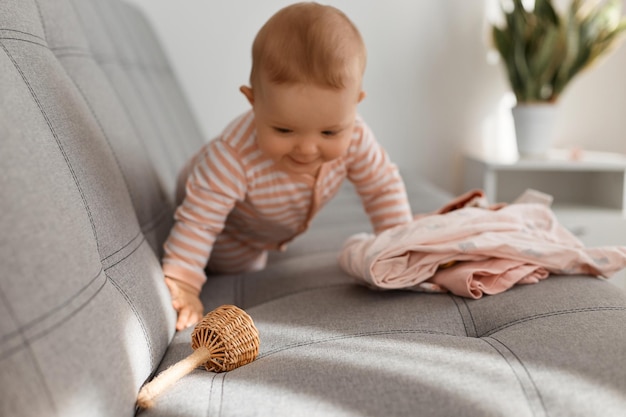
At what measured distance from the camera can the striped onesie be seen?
1161 millimetres

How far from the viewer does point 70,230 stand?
2.31 ft

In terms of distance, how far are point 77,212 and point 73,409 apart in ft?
0.81

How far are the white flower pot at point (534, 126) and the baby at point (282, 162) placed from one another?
1.31 metres

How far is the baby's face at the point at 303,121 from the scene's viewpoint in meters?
1.00

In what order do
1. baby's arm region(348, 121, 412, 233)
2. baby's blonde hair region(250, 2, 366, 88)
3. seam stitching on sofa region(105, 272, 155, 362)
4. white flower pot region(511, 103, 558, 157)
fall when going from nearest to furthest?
1. seam stitching on sofa region(105, 272, 155, 362)
2. baby's blonde hair region(250, 2, 366, 88)
3. baby's arm region(348, 121, 412, 233)
4. white flower pot region(511, 103, 558, 157)

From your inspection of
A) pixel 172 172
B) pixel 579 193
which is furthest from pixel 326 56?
pixel 579 193

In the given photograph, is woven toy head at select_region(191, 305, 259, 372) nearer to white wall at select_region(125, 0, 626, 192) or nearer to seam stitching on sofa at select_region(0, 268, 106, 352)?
seam stitching on sofa at select_region(0, 268, 106, 352)

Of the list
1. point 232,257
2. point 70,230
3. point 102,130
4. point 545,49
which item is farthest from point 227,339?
point 545,49

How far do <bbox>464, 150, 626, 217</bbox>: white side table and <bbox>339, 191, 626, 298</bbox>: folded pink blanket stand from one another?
1338 mm

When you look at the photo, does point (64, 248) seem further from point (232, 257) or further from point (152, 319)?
point (232, 257)

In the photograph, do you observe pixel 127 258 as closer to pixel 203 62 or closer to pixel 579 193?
pixel 203 62

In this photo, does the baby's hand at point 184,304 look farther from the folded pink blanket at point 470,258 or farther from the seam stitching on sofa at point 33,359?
the seam stitching on sofa at point 33,359

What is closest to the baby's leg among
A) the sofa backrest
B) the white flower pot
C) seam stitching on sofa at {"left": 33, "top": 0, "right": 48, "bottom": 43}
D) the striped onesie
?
the striped onesie

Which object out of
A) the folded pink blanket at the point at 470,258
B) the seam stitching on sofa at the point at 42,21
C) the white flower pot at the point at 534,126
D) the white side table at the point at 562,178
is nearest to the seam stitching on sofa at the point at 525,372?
the folded pink blanket at the point at 470,258
